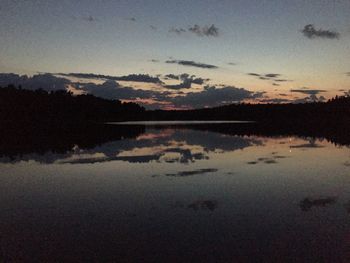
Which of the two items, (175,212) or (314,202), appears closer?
(175,212)

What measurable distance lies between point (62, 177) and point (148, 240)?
1301 centimetres

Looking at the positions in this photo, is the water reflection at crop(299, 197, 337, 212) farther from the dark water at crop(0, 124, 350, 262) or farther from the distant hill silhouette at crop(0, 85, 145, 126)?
the distant hill silhouette at crop(0, 85, 145, 126)

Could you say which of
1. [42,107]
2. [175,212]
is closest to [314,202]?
[175,212]

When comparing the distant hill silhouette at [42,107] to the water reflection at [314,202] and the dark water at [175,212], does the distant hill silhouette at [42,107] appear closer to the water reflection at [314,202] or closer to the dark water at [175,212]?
the dark water at [175,212]

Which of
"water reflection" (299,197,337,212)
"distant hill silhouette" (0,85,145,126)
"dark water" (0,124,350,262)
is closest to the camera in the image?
"dark water" (0,124,350,262)

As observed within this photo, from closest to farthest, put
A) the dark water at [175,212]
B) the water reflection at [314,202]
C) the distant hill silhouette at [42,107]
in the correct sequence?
the dark water at [175,212], the water reflection at [314,202], the distant hill silhouette at [42,107]

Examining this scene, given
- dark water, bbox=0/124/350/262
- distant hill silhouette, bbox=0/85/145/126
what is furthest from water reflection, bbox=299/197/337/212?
distant hill silhouette, bbox=0/85/145/126

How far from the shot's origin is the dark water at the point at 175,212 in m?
10.4

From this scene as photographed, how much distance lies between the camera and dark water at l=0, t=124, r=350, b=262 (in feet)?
34.0

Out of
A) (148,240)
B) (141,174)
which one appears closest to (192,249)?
(148,240)

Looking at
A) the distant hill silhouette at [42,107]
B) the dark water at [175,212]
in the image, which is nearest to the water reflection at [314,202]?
the dark water at [175,212]

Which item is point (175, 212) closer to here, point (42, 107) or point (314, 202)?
point (314, 202)

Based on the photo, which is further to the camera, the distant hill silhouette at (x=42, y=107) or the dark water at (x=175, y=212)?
the distant hill silhouette at (x=42, y=107)

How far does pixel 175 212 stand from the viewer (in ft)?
47.2
